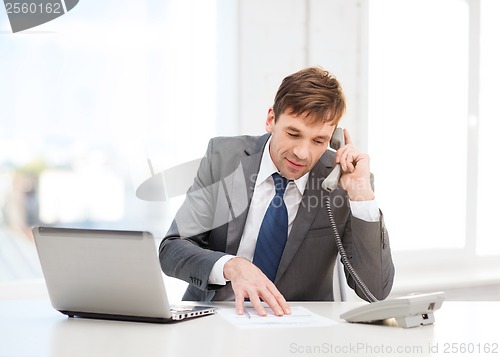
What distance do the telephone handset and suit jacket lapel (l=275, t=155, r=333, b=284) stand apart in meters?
0.09

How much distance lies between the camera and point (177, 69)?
10.9 feet

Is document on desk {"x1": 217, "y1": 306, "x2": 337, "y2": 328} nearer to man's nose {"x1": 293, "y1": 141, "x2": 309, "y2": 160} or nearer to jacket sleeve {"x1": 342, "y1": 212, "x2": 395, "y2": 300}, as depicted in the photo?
jacket sleeve {"x1": 342, "y1": 212, "x2": 395, "y2": 300}

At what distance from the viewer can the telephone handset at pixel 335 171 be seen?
Answer: 2.13 m

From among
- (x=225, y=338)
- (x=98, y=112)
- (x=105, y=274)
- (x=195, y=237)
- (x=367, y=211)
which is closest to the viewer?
(x=225, y=338)

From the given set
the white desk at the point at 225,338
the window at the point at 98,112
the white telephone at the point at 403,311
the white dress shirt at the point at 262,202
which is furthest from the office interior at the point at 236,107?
the white telephone at the point at 403,311

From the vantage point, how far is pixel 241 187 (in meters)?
2.28

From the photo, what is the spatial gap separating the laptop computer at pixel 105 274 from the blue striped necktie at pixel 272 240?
51 centimetres

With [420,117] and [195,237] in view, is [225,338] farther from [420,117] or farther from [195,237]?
[420,117]

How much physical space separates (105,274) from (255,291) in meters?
0.38

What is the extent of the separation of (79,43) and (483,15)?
7.58 feet

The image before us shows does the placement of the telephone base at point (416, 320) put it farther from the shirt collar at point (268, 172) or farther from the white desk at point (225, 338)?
the shirt collar at point (268, 172)

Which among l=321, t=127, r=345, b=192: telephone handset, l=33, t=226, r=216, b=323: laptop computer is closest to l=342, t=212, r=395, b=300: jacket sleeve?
l=321, t=127, r=345, b=192: telephone handset

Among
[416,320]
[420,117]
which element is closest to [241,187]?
[416,320]

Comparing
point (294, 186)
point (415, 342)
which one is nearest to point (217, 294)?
point (294, 186)
